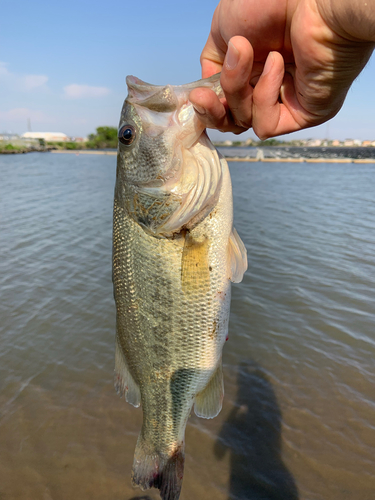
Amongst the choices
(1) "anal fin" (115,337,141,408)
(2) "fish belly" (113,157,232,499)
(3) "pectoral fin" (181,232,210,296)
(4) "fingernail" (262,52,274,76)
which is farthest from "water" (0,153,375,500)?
(4) "fingernail" (262,52,274,76)

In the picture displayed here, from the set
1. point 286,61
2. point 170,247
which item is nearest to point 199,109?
point 286,61

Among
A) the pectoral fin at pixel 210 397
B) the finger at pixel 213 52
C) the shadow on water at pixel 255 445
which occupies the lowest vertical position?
the shadow on water at pixel 255 445

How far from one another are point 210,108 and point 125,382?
1.99 metres

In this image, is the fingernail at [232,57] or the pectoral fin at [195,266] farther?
the pectoral fin at [195,266]

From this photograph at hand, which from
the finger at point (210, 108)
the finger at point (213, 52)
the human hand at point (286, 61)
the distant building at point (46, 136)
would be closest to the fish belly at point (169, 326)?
the finger at point (210, 108)

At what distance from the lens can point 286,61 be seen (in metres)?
2.10

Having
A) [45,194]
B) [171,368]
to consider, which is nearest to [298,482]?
[171,368]

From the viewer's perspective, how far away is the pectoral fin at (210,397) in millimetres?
2443

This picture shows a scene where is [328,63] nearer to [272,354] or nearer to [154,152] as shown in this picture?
[154,152]

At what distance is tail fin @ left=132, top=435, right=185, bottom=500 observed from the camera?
2354 millimetres

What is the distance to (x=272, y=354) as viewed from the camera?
559 cm

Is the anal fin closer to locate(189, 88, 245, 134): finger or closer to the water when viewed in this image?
locate(189, 88, 245, 134): finger

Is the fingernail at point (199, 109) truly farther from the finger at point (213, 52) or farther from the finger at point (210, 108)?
the finger at point (213, 52)

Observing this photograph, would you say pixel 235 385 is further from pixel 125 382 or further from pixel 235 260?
pixel 235 260
